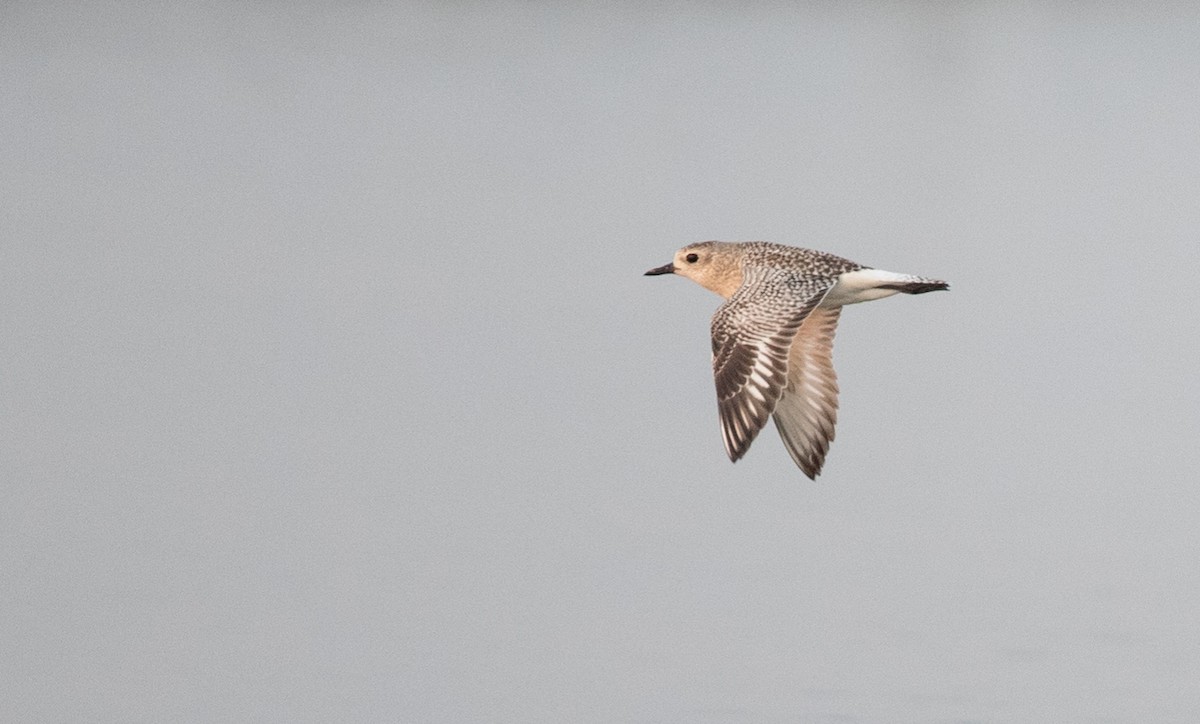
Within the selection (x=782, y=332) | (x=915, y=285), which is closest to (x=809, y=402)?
(x=915, y=285)

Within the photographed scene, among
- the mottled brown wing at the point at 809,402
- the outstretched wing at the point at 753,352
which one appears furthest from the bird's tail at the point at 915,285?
the mottled brown wing at the point at 809,402

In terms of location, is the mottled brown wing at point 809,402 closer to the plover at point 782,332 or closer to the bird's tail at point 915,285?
the plover at point 782,332

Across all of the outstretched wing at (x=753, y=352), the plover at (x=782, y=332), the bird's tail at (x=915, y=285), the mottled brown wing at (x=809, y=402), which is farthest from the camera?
the mottled brown wing at (x=809, y=402)

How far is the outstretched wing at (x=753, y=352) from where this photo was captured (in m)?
11.3

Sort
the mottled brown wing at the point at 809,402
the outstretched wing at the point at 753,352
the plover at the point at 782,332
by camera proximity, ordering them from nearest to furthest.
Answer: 1. the outstretched wing at the point at 753,352
2. the plover at the point at 782,332
3. the mottled brown wing at the point at 809,402

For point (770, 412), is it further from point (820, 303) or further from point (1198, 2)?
point (1198, 2)

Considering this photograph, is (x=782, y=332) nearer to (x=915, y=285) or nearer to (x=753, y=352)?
(x=753, y=352)

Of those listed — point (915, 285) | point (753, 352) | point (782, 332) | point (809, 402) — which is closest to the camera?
point (753, 352)

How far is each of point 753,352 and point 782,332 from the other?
0.77 feet

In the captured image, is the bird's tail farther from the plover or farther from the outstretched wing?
the outstretched wing

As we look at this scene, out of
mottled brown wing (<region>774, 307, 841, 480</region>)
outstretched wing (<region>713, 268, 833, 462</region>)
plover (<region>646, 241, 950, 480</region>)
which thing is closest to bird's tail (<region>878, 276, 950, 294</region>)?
plover (<region>646, 241, 950, 480</region>)

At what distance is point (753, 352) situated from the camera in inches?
458

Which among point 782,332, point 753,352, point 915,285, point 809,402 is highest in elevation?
point 915,285

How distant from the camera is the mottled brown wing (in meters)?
12.5
